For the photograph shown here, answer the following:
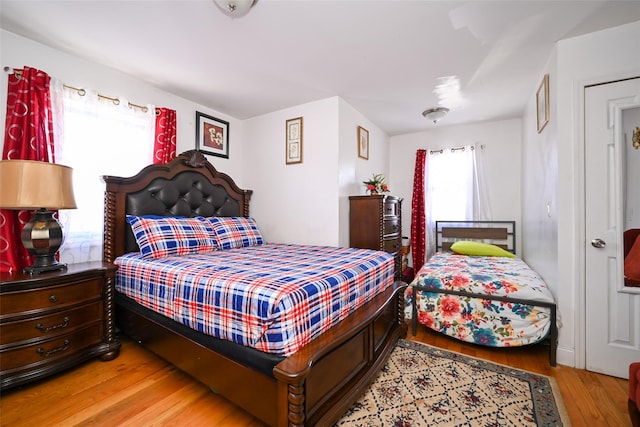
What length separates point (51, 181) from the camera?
1.84 metres

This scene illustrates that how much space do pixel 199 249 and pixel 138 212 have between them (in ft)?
2.23

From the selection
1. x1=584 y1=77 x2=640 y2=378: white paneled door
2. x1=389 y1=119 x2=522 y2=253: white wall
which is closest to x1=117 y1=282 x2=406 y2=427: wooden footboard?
x1=584 y1=77 x2=640 y2=378: white paneled door

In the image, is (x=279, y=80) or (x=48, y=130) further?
(x=279, y=80)

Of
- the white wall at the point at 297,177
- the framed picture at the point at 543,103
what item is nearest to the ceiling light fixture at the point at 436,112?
the framed picture at the point at 543,103

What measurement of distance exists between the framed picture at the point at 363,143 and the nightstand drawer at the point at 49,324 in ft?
10.5

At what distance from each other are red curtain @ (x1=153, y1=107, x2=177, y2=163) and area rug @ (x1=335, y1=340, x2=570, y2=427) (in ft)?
9.44

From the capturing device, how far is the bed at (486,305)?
6.98 feet

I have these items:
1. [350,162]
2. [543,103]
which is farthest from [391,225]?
[543,103]

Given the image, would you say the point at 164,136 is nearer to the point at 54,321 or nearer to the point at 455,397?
the point at 54,321

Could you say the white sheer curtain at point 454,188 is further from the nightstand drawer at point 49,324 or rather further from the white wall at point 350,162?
the nightstand drawer at point 49,324

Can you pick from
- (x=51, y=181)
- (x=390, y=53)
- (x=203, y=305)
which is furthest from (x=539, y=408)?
(x=51, y=181)

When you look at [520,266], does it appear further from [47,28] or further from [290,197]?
[47,28]

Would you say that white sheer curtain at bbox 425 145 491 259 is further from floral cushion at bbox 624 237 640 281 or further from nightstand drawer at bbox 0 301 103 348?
nightstand drawer at bbox 0 301 103 348

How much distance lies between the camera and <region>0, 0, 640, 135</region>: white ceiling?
1781 millimetres
